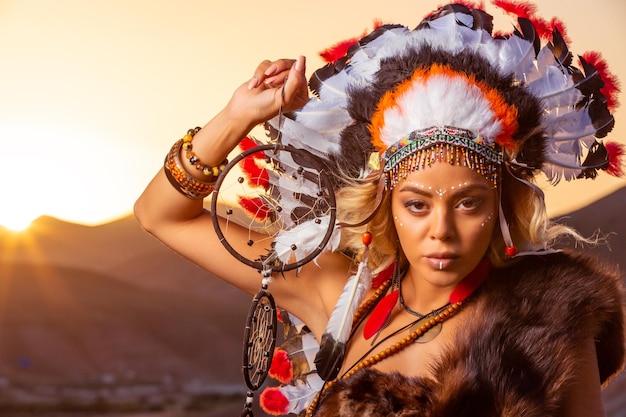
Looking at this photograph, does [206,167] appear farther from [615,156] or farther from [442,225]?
[615,156]

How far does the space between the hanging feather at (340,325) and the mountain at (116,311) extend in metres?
1.92

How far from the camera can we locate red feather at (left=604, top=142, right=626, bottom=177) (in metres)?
2.00

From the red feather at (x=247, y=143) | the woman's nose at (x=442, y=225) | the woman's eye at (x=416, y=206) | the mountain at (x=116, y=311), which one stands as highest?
the mountain at (x=116, y=311)

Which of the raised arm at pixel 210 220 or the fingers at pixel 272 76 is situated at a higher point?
the fingers at pixel 272 76

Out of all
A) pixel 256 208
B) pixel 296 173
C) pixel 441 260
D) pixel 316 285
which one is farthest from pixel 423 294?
pixel 256 208

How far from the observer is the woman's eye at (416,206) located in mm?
1814

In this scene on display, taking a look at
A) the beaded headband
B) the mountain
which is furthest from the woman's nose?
the mountain

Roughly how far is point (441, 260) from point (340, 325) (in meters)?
0.33

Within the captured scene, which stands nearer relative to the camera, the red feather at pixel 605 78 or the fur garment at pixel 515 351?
the fur garment at pixel 515 351

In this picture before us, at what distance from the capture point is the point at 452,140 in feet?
5.90

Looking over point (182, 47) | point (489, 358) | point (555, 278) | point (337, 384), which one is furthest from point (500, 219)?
point (182, 47)

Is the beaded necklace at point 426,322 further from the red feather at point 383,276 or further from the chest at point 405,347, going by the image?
the red feather at point 383,276

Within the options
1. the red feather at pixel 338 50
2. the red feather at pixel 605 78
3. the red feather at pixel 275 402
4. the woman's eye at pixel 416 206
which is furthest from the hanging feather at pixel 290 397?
the red feather at pixel 605 78

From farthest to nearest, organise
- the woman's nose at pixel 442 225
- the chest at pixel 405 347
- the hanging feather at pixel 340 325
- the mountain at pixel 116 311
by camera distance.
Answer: the mountain at pixel 116 311 → the hanging feather at pixel 340 325 → the chest at pixel 405 347 → the woman's nose at pixel 442 225
